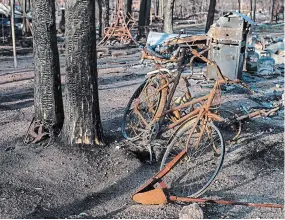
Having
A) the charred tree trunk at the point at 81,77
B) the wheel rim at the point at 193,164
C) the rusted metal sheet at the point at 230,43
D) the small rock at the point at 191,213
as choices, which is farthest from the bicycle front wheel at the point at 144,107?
the rusted metal sheet at the point at 230,43

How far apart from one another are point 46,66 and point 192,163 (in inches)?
92.0

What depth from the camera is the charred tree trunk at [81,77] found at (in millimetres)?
5398

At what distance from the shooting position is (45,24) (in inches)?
232

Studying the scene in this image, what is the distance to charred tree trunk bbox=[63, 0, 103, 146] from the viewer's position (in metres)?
5.40

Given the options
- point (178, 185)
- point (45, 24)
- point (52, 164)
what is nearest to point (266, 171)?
point (178, 185)

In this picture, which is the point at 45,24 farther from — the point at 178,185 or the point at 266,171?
the point at 266,171

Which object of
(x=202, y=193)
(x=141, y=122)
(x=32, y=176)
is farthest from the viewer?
(x=141, y=122)

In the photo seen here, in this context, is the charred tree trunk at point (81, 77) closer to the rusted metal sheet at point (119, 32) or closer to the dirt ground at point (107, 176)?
the dirt ground at point (107, 176)

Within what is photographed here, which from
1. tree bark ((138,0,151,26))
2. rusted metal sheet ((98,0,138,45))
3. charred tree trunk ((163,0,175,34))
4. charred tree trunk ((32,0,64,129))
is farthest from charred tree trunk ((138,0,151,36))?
charred tree trunk ((32,0,64,129))

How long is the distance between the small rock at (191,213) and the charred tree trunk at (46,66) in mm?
2731

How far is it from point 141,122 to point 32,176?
1786mm

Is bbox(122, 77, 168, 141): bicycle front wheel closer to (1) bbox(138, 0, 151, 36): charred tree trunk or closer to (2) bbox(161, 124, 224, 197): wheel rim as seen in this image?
(2) bbox(161, 124, 224, 197): wheel rim

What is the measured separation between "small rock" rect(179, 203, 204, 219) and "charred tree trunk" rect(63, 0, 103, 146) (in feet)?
6.92

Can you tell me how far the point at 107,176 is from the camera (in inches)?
202
